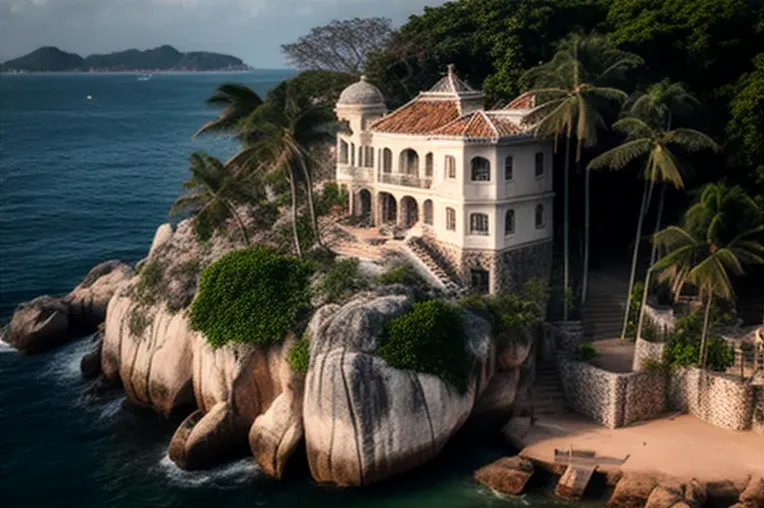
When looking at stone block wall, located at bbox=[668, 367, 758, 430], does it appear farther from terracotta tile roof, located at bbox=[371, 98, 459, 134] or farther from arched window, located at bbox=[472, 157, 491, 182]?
terracotta tile roof, located at bbox=[371, 98, 459, 134]

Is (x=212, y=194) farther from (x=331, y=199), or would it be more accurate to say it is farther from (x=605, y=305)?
(x=605, y=305)

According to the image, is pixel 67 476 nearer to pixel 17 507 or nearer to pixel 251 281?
pixel 17 507

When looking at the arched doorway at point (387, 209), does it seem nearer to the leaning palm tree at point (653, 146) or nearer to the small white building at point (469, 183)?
the small white building at point (469, 183)

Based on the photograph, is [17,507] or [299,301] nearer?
[17,507]

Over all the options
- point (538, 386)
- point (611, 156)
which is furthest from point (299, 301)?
point (611, 156)

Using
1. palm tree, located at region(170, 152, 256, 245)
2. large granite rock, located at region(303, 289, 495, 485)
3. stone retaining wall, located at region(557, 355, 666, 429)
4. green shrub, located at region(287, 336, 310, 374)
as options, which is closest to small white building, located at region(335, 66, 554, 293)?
stone retaining wall, located at region(557, 355, 666, 429)

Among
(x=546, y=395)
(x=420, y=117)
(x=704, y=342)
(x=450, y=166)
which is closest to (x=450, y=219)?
(x=450, y=166)

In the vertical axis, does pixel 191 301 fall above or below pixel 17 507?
above
